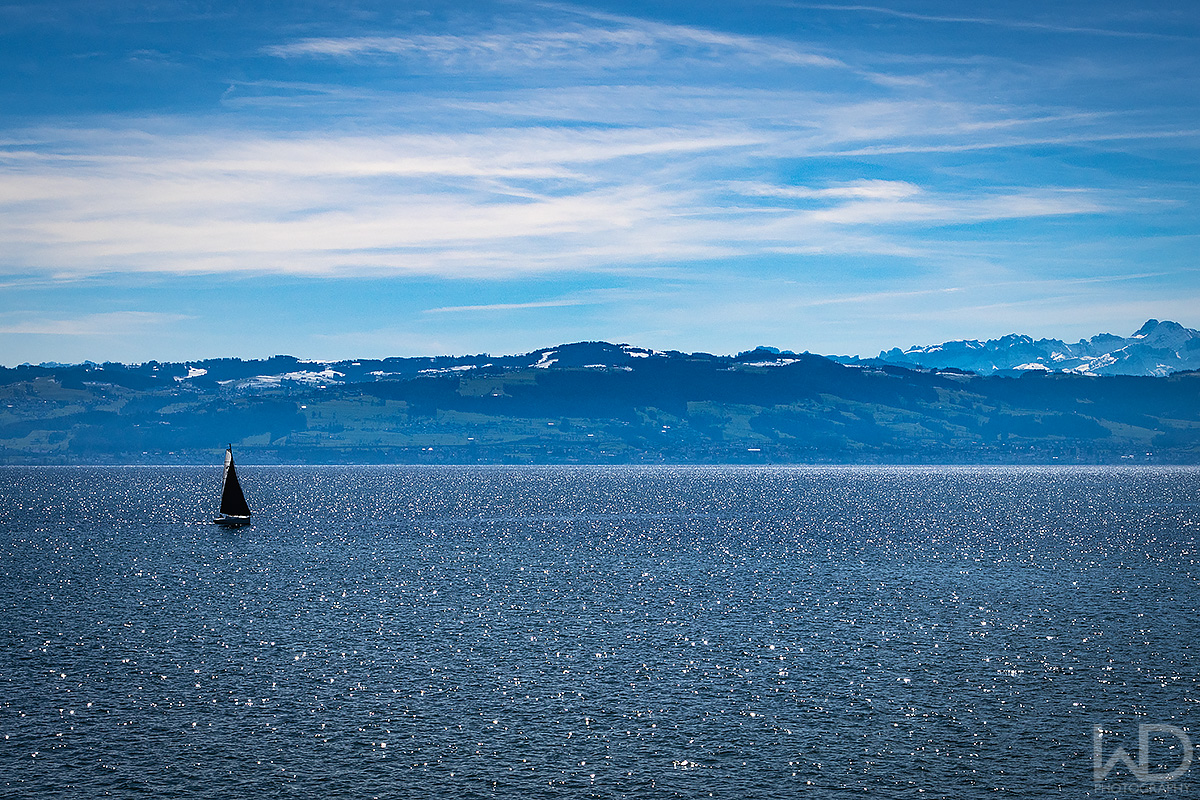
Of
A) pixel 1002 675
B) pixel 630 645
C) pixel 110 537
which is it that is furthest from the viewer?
pixel 110 537

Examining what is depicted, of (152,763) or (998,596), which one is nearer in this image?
(152,763)

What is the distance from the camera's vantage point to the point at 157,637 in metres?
86.5

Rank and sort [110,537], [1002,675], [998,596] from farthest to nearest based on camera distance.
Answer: [110,537] < [998,596] < [1002,675]

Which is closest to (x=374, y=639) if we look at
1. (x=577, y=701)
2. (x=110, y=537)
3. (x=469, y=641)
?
(x=469, y=641)

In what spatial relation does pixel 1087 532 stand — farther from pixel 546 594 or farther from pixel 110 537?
pixel 110 537

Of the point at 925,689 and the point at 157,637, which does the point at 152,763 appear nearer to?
the point at 157,637

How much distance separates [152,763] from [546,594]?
204ft

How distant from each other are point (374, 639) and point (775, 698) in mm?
36637

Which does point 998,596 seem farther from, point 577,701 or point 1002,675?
point 577,701

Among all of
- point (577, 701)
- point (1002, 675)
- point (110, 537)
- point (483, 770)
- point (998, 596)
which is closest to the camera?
point (483, 770)

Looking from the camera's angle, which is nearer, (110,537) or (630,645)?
(630,645)

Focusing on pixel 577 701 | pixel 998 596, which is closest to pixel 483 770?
pixel 577 701

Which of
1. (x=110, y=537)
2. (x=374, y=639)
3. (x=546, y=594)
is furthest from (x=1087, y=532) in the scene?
(x=110, y=537)

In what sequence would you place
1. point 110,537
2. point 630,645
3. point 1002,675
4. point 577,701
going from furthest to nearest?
point 110,537 < point 630,645 < point 1002,675 < point 577,701
